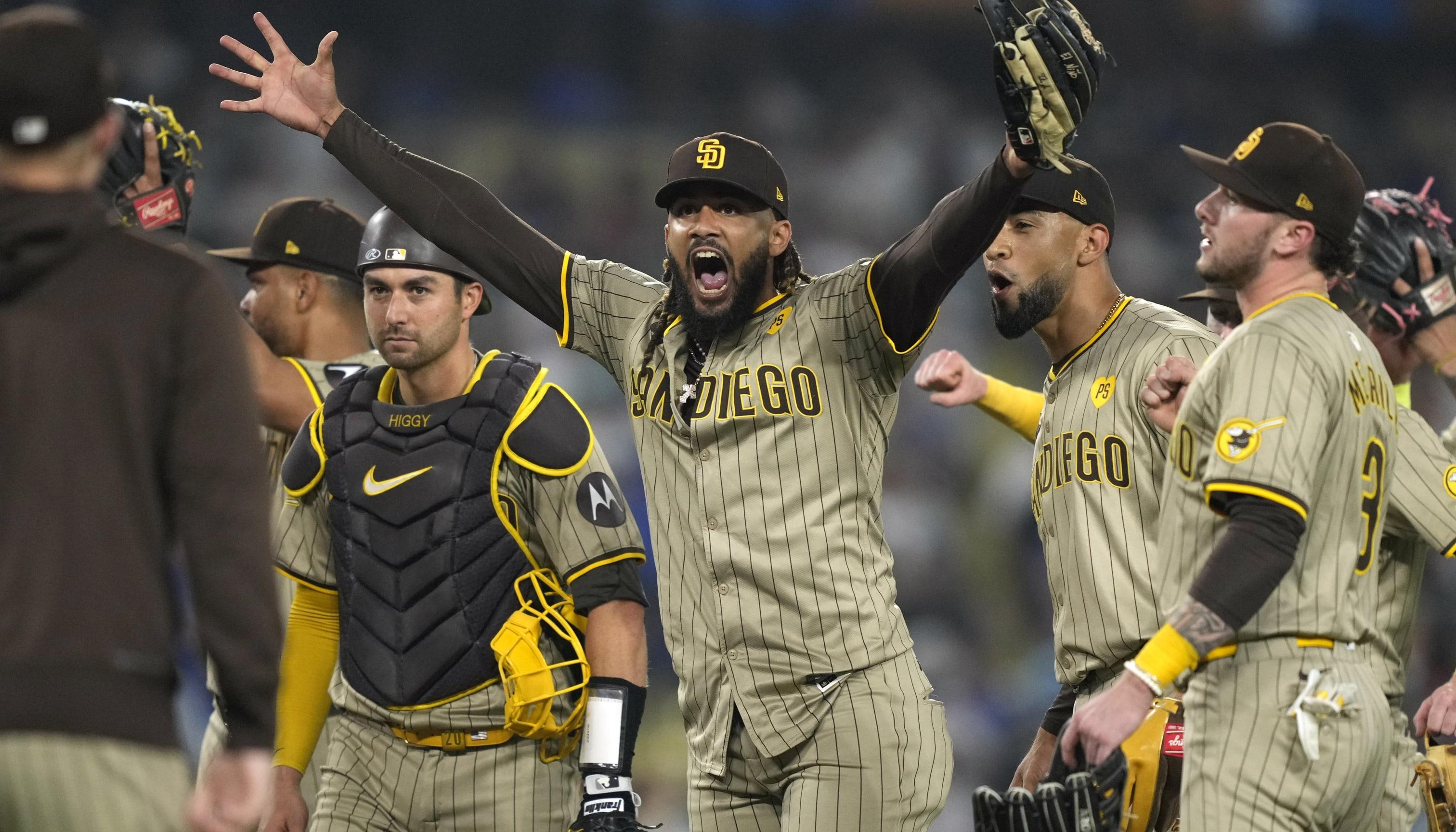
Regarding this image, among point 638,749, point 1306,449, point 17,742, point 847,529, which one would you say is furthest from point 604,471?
point 638,749

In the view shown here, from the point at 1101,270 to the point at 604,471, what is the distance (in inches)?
59.7

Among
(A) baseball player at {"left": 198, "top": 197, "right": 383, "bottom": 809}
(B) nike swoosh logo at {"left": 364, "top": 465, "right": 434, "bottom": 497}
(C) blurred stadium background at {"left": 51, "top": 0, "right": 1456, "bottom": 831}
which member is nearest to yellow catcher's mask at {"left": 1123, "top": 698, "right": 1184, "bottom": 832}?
(B) nike swoosh logo at {"left": 364, "top": 465, "right": 434, "bottom": 497}

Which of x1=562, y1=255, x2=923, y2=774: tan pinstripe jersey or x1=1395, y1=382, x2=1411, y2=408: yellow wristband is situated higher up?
x1=1395, y1=382, x2=1411, y2=408: yellow wristband

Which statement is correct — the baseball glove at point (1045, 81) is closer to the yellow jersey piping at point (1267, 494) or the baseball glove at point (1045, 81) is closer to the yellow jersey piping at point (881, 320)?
the yellow jersey piping at point (881, 320)

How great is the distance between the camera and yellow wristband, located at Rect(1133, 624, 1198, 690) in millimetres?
3113

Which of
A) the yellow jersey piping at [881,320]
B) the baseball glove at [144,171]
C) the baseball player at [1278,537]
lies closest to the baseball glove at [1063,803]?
the baseball player at [1278,537]

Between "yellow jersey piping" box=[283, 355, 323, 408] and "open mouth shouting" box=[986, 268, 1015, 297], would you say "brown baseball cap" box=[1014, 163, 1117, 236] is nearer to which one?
"open mouth shouting" box=[986, 268, 1015, 297]

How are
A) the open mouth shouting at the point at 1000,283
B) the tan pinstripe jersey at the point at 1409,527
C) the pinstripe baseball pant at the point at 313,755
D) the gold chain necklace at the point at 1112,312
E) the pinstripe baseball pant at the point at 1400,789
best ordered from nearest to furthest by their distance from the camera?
the pinstripe baseball pant at the point at 1400,789
the tan pinstripe jersey at the point at 1409,527
the gold chain necklace at the point at 1112,312
the open mouth shouting at the point at 1000,283
the pinstripe baseball pant at the point at 313,755

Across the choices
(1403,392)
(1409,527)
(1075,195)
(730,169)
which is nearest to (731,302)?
(730,169)

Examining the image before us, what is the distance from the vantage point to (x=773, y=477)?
3.85m

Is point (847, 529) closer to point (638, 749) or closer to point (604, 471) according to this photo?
point (604, 471)

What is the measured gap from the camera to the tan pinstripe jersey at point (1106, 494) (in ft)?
13.3

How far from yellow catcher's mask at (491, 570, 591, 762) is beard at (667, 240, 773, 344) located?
2.59ft

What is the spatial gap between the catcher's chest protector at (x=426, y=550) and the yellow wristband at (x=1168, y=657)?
1765mm
